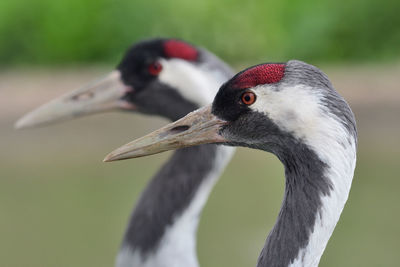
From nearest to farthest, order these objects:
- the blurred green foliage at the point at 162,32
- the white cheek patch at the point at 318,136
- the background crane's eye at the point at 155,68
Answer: the white cheek patch at the point at 318,136, the background crane's eye at the point at 155,68, the blurred green foliage at the point at 162,32

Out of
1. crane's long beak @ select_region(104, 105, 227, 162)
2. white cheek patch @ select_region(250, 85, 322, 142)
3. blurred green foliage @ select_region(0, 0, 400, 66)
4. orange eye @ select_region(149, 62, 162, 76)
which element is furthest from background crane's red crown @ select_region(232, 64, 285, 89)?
blurred green foliage @ select_region(0, 0, 400, 66)

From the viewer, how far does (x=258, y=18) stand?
663 cm

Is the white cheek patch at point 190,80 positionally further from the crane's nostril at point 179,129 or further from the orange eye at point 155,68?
the crane's nostril at point 179,129

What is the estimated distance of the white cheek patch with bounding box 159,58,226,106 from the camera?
2.73 m

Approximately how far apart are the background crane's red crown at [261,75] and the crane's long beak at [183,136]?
0.14 metres

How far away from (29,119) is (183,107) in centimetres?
55

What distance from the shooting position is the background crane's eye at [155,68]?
2.85 m

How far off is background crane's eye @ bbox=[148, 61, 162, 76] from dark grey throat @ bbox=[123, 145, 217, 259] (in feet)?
0.98

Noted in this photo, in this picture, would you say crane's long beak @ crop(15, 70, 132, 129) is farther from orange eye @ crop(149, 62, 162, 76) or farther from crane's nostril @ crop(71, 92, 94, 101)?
orange eye @ crop(149, 62, 162, 76)

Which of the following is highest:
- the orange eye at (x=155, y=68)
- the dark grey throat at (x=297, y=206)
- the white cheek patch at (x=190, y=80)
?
the orange eye at (x=155, y=68)

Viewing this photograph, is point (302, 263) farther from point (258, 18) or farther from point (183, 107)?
point (258, 18)

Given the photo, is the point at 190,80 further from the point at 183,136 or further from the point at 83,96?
the point at 183,136

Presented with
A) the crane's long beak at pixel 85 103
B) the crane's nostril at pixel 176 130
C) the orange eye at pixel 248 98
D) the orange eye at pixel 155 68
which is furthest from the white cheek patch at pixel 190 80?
the orange eye at pixel 248 98

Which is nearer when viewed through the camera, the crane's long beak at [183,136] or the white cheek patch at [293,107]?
the white cheek patch at [293,107]
